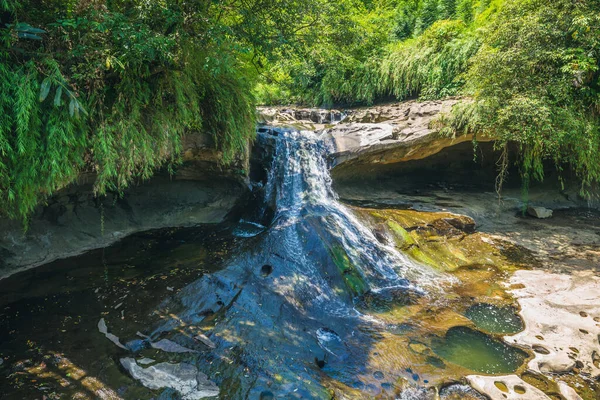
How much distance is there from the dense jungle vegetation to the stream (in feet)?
4.91

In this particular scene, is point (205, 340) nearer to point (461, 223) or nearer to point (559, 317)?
point (559, 317)

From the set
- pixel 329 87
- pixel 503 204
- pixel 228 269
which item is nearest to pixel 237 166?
pixel 228 269

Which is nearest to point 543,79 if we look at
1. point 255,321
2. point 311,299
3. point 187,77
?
point 311,299

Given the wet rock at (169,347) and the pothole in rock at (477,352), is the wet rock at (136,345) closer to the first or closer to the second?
the wet rock at (169,347)

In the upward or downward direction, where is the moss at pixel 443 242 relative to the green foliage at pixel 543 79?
downward

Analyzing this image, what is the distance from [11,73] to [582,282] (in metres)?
8.37

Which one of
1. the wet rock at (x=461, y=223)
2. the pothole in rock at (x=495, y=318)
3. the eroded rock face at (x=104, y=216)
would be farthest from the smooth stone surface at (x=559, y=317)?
the eroded rock face at (x=104, y=216)

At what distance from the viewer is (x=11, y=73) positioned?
9.73 ft

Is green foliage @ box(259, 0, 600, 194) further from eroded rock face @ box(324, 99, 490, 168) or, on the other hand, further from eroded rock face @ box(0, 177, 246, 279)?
eroded rock face @ box(0, 177, 246, 279)

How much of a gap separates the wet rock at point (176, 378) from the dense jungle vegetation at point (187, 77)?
227 cm

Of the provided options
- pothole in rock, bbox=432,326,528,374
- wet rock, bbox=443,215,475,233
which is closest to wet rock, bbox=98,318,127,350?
pothole in rock, bbox=432,326,528,374

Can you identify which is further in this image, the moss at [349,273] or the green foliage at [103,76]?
the moss at [349,273]

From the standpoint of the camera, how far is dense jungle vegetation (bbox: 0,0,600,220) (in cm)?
323

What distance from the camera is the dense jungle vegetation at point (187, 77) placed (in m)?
3.23
